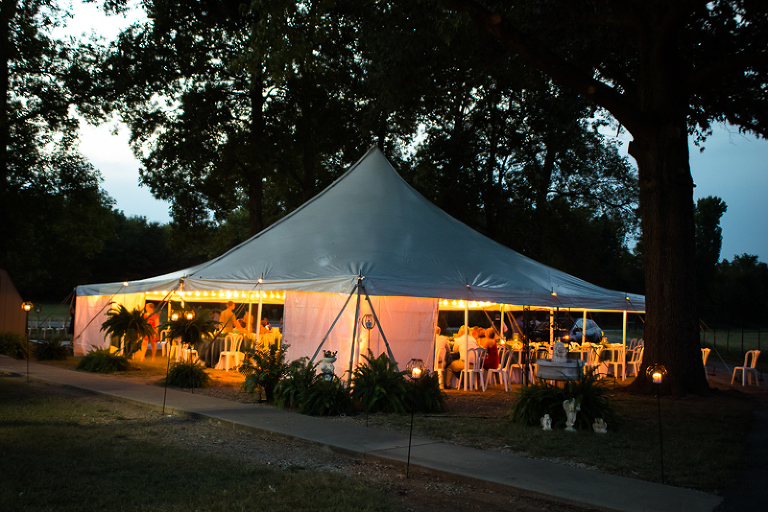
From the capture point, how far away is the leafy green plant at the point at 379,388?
9602mm

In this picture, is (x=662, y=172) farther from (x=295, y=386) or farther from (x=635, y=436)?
(x=295, y=386)

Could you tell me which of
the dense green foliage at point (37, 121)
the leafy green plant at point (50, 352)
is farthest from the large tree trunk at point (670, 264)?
the dense green foliage at point (37, 121)

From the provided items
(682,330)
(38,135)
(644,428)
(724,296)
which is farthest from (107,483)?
(724,296)

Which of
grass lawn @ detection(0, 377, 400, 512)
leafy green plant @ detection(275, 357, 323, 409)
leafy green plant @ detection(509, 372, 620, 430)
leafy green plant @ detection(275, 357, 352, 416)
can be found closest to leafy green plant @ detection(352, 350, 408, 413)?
→ leafy green plant @ detection(275, 357, 352, 416)

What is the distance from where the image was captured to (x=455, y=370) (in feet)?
42.8

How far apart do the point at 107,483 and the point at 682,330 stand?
10350 mm

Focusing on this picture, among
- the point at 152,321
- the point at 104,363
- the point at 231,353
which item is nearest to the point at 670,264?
the point at 231,353

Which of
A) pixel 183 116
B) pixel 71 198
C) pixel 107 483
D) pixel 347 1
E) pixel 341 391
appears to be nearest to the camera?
pixel 107 483

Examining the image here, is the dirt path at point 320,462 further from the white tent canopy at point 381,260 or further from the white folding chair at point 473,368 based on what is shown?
the white folding chair at point 473,368

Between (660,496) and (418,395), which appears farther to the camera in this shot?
(418,395)

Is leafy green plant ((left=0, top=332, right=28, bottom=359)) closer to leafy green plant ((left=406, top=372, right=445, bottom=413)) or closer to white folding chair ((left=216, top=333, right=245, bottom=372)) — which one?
white folding chair ((left=216, top=333, right=245, bottom=372))

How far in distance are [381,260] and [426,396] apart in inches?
102

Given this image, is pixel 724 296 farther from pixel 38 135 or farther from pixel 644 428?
pixel 38 135

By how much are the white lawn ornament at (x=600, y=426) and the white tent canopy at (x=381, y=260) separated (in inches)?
138
